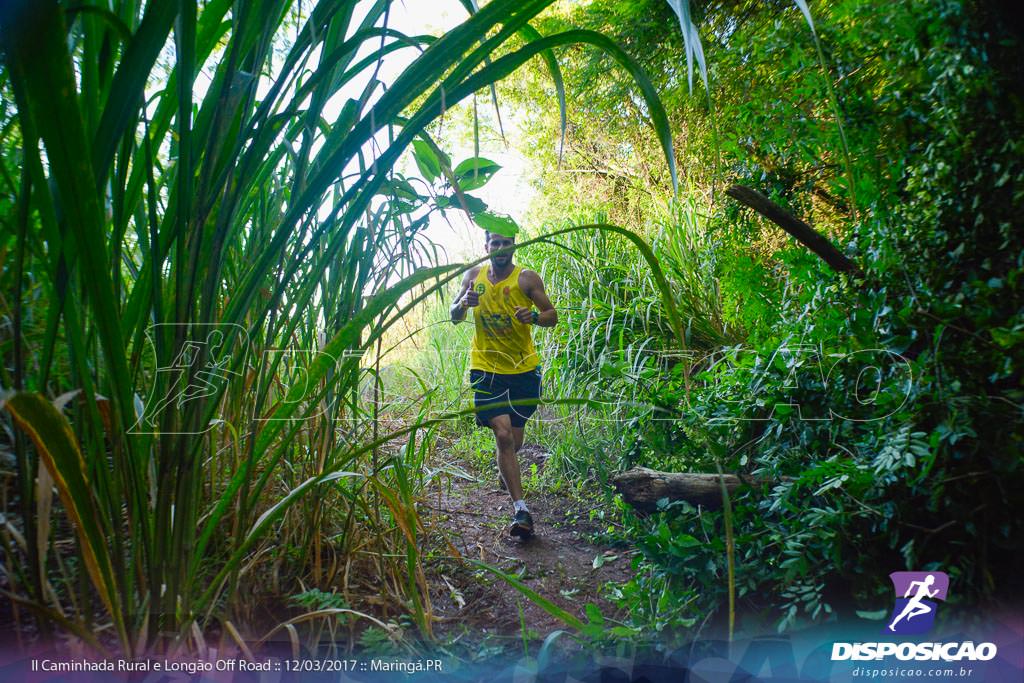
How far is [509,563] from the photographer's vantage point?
85cm

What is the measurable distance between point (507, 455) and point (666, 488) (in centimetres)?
46

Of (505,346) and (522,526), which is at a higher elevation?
(505,346)

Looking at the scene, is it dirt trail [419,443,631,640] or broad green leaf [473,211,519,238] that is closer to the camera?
broad green leaf [473,211,519,238]

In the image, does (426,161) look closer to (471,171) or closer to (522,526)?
(471,171)

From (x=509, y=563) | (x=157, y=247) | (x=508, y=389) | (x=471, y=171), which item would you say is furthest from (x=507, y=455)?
(x=157, y=247)

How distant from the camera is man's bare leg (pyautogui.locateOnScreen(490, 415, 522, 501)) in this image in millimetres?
1201

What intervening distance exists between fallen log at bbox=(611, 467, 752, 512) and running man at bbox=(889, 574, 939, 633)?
1.12 feet

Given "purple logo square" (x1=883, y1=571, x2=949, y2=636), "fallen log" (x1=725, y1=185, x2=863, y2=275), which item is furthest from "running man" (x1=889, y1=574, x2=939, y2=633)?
"fallen log" (x1=725, y1=185, x2=863, y2=275)

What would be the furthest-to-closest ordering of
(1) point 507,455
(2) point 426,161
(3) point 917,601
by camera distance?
(1) point 507,455, (2) point 426,161, (3) point 917,601

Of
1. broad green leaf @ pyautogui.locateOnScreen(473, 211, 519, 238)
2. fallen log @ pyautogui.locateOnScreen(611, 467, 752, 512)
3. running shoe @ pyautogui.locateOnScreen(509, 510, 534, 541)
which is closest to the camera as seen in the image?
broad green leaf @ pyautogui.locateOnScreen(473, 211, 519, 238)

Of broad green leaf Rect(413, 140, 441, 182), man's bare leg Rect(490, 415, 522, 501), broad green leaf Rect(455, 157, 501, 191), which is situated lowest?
man's bare leg Rect(490, 415, 522, 501)

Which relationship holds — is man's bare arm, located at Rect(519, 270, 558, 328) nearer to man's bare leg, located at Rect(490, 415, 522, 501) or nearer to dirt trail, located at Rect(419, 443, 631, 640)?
man's bare leg, located at Rect(490, 415, 522, 501)

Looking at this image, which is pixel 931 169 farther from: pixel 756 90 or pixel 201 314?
pixel 201 314

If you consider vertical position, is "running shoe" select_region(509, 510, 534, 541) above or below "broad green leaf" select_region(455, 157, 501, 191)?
below
